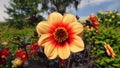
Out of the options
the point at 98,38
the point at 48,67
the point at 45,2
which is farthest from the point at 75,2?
the point at 48,67

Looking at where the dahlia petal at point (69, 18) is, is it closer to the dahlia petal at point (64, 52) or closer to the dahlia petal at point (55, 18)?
the dahlia petal at point (55, 18)

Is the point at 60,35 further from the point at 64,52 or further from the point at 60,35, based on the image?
the point at 64,52

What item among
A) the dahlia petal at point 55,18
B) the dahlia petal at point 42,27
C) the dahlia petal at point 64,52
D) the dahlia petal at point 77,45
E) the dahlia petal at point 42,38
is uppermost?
the dahlia petal at point 55,18

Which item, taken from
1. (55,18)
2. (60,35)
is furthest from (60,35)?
(55,18)

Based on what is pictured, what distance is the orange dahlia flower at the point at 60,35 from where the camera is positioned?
207 centimetres

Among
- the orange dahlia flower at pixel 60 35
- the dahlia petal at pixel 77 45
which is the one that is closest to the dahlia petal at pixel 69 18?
the orange dahlia flower at pixel 60 35

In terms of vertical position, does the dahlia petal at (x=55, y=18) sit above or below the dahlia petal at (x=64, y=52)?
above

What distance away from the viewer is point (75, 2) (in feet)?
140

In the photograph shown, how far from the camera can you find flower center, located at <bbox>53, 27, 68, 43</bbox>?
2.18m

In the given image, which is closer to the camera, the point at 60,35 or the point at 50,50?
the point at 50,50

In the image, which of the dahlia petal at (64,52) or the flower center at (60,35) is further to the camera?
the flower center at (60,35)

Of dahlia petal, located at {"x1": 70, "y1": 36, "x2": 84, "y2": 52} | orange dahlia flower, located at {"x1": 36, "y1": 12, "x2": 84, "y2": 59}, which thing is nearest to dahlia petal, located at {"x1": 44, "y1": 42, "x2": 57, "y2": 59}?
orange dahlia flower, located at {"x1": 36, "y1": 12, "x2": 84, "y2": 59}

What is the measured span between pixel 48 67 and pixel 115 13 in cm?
1434

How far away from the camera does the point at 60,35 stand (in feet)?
7.15
